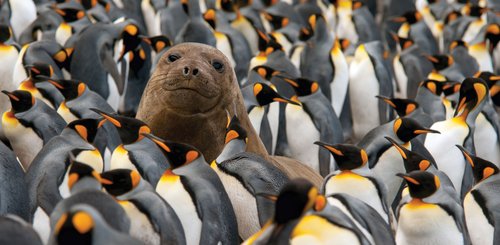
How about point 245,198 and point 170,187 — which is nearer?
point 170,187

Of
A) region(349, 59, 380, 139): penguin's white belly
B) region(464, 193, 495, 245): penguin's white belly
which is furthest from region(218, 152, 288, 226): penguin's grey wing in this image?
region(349, 59, 380, 139): penguin's white belly

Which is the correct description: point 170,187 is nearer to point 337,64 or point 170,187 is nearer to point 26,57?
point 26,57

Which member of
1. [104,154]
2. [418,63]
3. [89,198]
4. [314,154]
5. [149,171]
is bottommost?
[418,63]

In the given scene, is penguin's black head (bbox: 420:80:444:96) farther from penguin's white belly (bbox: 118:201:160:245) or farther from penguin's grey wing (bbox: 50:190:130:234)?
penguin's grey wing (bbox: 50:190:130:234)

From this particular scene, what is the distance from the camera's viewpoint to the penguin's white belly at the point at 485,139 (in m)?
8.73

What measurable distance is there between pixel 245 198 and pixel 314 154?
3.37 meters

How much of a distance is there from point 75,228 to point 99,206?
41 centimetres

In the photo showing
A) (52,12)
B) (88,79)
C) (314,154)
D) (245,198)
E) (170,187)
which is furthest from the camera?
(52,12)

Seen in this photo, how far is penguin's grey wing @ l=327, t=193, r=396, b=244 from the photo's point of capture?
5070 millimetres

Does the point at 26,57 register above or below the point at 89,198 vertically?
below

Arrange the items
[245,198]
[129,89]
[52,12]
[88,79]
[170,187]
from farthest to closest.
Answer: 1. [52,12]
2. [129,89]
3. [88,79]
4. [245,198]
5. [170,187]

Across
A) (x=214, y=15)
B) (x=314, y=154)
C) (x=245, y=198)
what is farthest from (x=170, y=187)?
(x=214, y=15)

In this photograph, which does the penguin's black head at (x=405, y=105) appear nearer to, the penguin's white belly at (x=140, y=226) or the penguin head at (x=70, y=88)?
the penguin head at (x=70, y=88)

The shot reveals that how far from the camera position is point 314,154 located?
913cm
